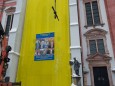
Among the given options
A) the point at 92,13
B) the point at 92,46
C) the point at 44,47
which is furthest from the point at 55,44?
the point at 92,13

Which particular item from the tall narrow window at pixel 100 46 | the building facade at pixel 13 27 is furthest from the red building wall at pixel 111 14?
the building facade at pixel 13 27

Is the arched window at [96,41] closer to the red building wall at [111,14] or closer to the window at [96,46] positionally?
the window at [96,46]

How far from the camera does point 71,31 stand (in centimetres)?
1341

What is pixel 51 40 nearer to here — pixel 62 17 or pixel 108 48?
pixel 62 17

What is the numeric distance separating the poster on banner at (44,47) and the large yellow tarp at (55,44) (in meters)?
0.31

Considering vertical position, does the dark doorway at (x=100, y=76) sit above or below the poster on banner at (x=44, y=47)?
below

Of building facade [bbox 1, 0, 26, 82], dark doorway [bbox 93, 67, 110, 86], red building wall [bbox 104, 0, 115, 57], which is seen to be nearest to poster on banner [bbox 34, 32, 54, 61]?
building facade [bbox 1, 0, 26, 82]

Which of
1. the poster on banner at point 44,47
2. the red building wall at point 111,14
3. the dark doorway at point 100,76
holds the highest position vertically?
the red building wall at point 111,14

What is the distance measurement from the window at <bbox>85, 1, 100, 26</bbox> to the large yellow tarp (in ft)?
7.81

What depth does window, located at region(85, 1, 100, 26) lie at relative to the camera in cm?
1505

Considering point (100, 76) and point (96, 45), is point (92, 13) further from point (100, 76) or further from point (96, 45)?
point (100, 76)

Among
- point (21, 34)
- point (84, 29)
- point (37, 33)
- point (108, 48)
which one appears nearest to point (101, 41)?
point (108, 48)

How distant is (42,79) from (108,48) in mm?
6412

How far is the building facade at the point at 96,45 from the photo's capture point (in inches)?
513
